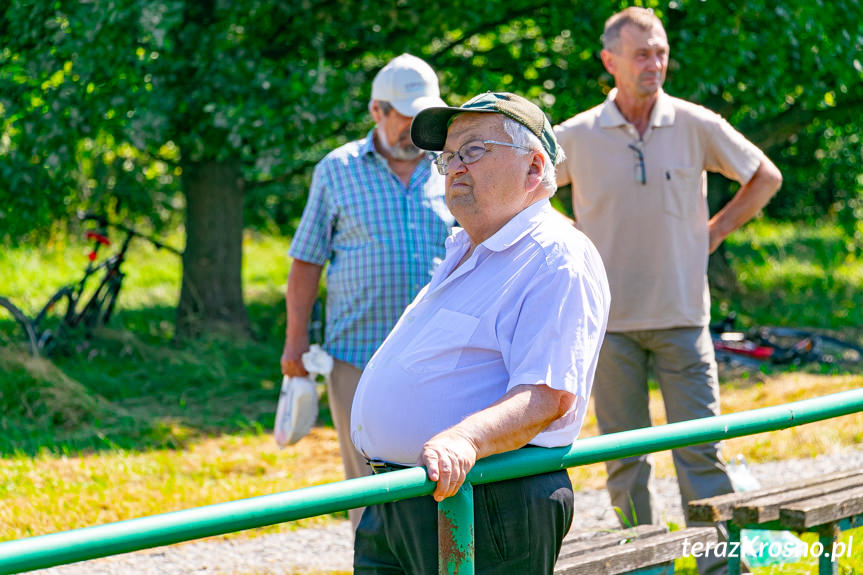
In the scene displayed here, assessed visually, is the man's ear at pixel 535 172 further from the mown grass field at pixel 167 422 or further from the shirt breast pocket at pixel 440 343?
the mown grass field at pixel 167 422

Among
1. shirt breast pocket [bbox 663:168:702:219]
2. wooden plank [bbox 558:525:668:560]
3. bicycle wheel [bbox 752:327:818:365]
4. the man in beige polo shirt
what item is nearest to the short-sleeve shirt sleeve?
the man in beige polo shirt

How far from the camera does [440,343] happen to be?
2.48 meters

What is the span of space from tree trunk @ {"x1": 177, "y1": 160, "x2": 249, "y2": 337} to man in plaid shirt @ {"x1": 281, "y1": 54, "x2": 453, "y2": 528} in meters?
5.70

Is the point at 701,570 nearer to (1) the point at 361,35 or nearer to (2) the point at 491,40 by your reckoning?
(1) the point at 361,35

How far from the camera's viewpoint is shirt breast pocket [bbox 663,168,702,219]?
4.23 metres

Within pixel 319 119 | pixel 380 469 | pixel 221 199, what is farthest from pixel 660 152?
pixel 221 199

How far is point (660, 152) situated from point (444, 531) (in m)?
2.39

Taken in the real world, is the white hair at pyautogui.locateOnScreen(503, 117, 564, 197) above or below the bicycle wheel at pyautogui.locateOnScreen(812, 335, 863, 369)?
above

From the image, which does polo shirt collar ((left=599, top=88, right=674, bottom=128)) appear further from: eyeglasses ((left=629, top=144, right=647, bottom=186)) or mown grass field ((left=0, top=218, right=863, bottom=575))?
mown grass field ((left=0, top=218, right=863, bottom=575))

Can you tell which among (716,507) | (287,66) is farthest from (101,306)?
(716,507)

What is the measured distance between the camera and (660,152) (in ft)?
13.9

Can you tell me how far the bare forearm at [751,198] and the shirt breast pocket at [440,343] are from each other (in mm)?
2205

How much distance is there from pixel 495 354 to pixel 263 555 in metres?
2.97

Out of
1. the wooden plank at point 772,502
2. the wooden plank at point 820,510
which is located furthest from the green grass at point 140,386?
the wooden plank at point 820,510
